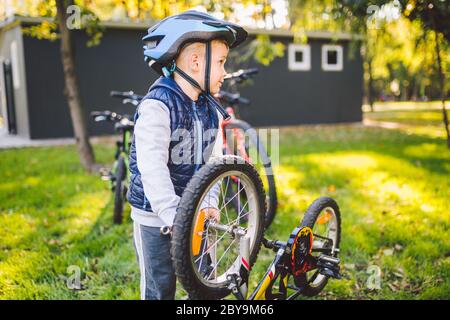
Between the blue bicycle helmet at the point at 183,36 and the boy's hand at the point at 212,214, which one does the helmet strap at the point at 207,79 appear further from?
the boy's hand at the point at 212,214

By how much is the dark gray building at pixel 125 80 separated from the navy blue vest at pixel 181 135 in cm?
846

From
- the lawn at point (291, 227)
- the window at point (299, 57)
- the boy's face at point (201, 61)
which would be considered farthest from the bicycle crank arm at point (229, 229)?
the window at point (299, 57)

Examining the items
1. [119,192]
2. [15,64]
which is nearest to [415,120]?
[15,64]

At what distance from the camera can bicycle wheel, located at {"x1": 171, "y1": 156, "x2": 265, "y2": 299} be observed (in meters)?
1.60

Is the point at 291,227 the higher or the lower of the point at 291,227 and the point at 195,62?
the lower

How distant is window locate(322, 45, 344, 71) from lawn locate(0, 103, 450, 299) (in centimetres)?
949

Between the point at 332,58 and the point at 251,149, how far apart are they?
13.7 metres

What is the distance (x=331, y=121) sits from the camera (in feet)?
55.5

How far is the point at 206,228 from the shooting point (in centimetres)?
187

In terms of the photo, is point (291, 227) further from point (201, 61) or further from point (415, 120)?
point (415, 120)

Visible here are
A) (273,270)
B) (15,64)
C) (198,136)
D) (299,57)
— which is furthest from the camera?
(299,57)

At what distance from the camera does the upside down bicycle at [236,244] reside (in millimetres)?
1612
